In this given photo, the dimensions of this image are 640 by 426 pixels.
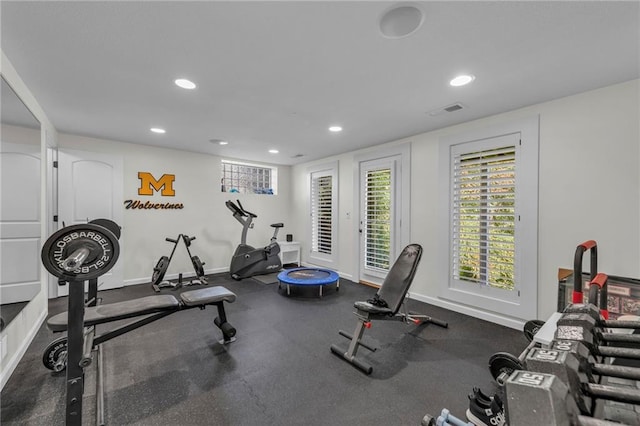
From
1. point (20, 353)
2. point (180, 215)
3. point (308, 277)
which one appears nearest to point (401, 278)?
point (308, 277)

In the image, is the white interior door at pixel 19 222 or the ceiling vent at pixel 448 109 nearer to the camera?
the white interior door at pixel 19 222

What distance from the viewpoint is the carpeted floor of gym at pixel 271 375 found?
5.71ft

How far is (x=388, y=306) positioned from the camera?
8.41ft

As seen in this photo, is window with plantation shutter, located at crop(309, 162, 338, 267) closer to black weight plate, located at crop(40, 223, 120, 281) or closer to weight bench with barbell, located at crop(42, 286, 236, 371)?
weight bench with barbell, located at crop(42, 286, 236, 371)

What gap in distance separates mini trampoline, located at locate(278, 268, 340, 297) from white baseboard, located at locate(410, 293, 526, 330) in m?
1.28

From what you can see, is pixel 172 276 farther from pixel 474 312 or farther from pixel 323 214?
pixel 474 312

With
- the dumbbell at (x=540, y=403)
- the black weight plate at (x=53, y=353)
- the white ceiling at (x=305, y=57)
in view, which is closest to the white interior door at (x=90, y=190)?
the white ceiling at (x=305, y=57)

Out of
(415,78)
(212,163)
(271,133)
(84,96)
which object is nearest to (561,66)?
(415,78)

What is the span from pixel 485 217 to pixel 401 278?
144 cm

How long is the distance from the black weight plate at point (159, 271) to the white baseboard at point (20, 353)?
Answer: 4.44 ft

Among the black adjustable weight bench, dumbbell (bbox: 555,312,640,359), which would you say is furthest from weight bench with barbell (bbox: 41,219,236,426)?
dumbbell (bbox: 555,312,640,359)

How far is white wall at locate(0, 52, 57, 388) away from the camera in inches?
79.7

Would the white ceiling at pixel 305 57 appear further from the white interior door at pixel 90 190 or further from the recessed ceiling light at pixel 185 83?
the white interior door at pixel 90 190

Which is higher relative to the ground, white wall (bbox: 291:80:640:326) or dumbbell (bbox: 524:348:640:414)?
white wall (bbox: 291:80:640:326)
